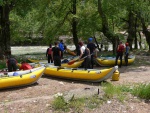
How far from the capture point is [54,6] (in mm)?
23219

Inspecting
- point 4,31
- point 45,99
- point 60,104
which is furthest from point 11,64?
point 4,31

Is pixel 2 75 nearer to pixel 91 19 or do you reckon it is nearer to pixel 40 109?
pixel 40 109

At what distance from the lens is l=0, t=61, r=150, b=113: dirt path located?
6816 millimetres

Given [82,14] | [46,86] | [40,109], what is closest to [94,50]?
[46,86]

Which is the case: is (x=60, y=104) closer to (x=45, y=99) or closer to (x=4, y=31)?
(x=45, y=99)

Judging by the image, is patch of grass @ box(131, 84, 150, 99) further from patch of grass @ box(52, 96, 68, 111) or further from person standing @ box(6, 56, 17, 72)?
person standing @ box(6, 56, 17, 72)

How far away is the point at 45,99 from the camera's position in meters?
7.50

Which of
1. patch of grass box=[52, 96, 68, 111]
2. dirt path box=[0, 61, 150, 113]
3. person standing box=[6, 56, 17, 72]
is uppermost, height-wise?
person standing box=[6, 56, 17, 72]

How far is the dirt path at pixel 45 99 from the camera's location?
6816 mm

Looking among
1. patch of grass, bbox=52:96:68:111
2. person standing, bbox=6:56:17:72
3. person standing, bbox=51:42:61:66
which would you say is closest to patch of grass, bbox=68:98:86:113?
patch of grass, bbox=52:96:68:111

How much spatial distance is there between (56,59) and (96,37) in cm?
1778

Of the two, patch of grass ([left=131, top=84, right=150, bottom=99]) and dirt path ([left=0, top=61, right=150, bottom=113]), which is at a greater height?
patch of grass ([left=131, top=84, right=150, bottom=99])

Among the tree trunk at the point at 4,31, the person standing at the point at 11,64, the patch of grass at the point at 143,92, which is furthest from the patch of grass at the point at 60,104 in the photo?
the tree trunk at the point at 4,31

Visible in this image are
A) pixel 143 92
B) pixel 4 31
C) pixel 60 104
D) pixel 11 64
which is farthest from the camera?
pixel 4 31
